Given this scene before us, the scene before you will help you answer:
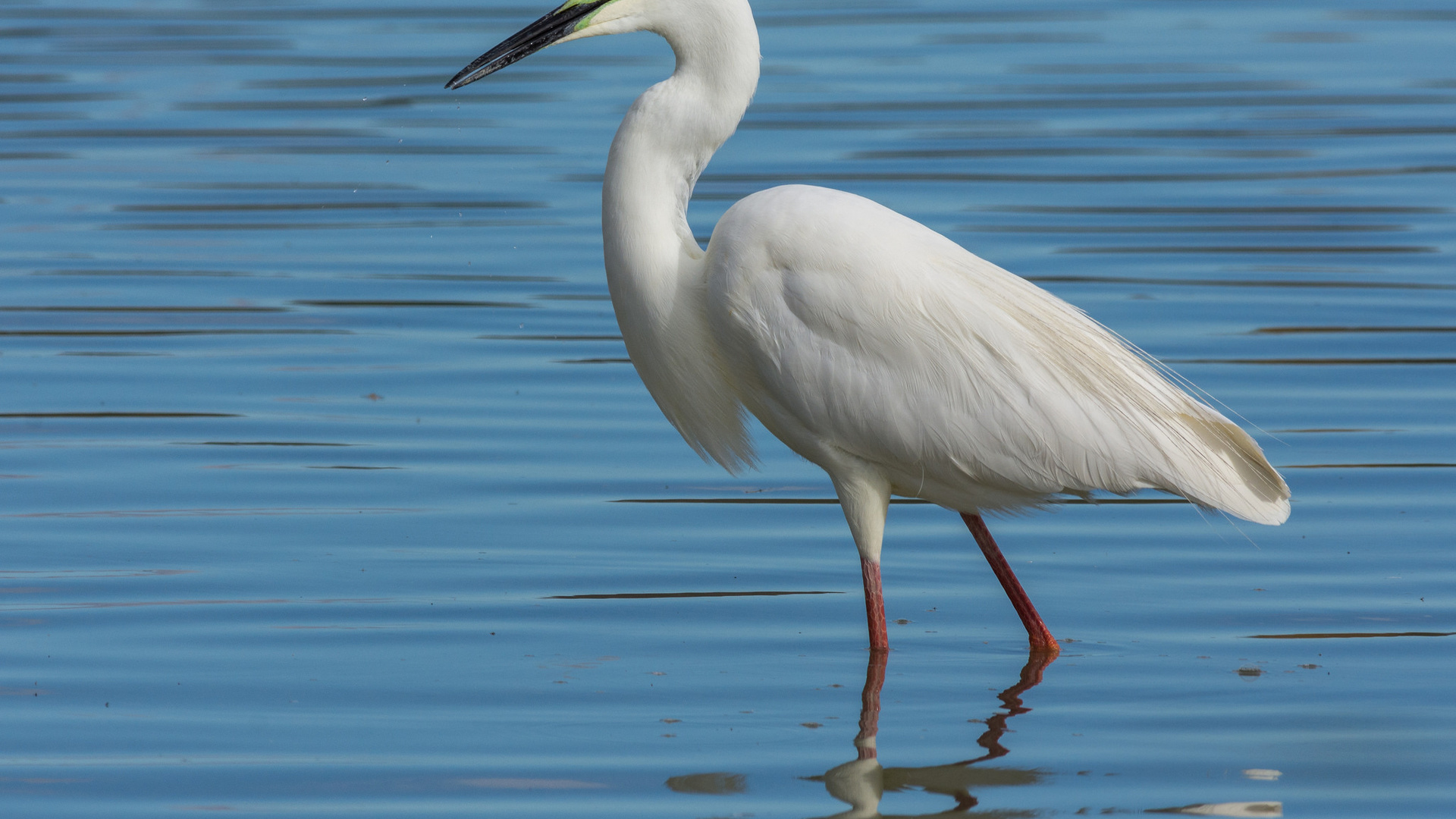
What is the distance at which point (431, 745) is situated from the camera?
489 cm

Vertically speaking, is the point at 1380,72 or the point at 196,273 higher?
the point at 1380,72

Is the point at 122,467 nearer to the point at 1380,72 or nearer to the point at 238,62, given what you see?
the point at 238,62

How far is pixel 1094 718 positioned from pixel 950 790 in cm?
62

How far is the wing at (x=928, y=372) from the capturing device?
529 centimetres

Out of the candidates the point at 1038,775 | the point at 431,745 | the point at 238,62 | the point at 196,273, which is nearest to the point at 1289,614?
the point at 1038,775

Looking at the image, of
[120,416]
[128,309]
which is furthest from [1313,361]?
[128,309]

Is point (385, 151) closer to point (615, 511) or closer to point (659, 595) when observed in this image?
point (615, 511)

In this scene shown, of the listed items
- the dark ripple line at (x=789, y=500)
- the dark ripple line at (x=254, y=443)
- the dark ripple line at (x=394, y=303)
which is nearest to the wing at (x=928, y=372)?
the dark ripple line at (x=789, y=500)

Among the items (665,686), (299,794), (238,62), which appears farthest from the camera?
(238,62)

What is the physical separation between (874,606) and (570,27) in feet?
5.72

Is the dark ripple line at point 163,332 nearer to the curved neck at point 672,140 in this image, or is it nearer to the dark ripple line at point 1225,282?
the dark ripple line at point 1225,282

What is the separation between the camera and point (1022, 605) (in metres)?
5.55

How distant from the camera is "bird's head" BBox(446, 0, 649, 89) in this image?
213 inches

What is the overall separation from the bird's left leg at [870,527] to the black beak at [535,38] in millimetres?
1414
